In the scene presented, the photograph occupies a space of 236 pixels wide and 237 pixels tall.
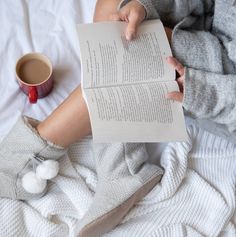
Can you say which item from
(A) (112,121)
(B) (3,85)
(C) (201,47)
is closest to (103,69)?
(A) (112,121)

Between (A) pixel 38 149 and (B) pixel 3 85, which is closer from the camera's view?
(A) pixel 38 149

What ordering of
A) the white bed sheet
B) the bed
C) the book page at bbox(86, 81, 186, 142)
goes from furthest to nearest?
the white bed sheet < the bed < the book page at bbox(86, 81, 186, 142)

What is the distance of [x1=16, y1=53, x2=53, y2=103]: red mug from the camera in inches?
36.4

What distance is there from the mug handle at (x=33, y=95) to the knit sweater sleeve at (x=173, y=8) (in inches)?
9.9

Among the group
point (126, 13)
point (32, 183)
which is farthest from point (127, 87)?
point (32, 183)

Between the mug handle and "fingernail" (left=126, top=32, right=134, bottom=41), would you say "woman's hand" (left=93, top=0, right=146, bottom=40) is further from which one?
the mug handle

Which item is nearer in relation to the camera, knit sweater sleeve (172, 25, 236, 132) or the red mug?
knit sweater sleeve (172, 25, 236, 132)

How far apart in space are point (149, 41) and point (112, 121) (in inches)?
6.9

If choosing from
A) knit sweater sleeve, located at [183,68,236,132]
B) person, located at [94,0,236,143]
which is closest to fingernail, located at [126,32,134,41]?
person, located at [94,0,236,143]

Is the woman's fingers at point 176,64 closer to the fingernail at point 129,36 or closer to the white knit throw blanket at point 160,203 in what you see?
the fingernail at point 129,36

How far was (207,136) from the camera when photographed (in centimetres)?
94

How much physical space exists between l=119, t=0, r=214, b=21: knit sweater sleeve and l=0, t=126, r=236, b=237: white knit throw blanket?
27 centimetres

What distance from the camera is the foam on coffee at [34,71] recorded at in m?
0.94

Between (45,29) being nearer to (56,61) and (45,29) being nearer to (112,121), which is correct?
(56,61)
